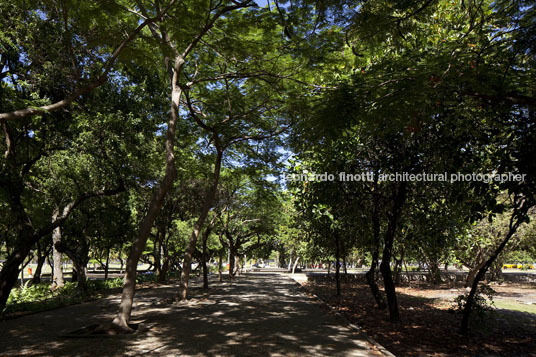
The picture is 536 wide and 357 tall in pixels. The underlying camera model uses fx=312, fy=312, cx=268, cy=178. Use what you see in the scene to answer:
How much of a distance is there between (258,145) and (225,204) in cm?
1081

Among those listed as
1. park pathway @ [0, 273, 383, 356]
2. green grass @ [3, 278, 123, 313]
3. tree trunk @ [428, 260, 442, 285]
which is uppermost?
park pathway @ [0, 273, 383, 356]

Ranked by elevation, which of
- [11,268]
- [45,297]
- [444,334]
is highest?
[11,268]

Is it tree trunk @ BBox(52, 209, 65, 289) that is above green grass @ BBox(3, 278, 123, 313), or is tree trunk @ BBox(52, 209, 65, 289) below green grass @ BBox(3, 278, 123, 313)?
above

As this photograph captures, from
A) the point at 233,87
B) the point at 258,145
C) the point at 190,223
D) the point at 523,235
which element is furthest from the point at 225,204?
the point at 523,235

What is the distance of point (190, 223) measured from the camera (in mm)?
26812

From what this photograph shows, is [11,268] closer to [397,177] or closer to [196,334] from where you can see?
[196,334]

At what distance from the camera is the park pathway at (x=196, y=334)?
6293mm

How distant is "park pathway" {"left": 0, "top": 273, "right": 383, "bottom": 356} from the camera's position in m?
6.29

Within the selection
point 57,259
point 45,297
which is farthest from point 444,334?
point 57,259

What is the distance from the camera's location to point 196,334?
25.5 feet

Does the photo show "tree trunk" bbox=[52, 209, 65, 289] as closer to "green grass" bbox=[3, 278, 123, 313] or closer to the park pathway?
"green grass" bbox=[3, 278, 123, 313]

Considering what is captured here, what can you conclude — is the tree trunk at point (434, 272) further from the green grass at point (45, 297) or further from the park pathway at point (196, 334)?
the green grass at point (45, 297)

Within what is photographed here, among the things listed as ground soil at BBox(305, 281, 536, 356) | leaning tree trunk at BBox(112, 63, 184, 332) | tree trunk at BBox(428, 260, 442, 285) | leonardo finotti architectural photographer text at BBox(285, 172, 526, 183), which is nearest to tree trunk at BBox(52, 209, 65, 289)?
leaning tree trunk at BBox(112, 63, 184, 332)

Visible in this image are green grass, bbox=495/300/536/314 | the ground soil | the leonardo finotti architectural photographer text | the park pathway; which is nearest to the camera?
the park pathway
